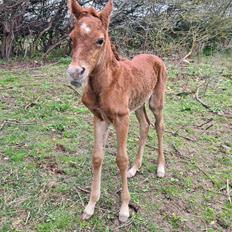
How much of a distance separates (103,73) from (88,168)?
140cm

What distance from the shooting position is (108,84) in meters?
3.56

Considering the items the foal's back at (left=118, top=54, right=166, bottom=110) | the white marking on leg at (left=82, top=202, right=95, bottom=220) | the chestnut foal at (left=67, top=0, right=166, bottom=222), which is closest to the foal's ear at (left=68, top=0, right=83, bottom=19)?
the chestnut foal at (left=67, top=0, right=166, bottom=222)

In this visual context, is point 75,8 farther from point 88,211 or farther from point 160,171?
point 160,171

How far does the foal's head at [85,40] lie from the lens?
2969mm

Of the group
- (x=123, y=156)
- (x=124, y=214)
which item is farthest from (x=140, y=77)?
(x=124, y=214)

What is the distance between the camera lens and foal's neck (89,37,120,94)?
345 centimetres

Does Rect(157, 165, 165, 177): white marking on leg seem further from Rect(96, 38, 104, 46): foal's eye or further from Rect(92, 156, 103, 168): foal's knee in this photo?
Rect(96, 38, 104, 46): foal's eye

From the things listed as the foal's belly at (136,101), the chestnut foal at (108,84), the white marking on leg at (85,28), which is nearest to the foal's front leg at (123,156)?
the chestnut foal at (108,84)

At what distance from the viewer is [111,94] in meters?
3.56

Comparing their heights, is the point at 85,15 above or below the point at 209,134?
above

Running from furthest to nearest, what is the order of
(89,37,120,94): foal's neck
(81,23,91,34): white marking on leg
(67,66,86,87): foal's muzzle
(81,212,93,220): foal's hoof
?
(81,212,93,220): foal's hoof < (89,37,120,94): foal's neck < (81,23,91,34): white marking on leg < (67,66,86,87): foal's muzzle

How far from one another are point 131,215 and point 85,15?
1.89 metres

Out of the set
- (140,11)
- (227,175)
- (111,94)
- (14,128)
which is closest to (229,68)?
(140,11)

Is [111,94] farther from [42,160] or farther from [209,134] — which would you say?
[209,134]
